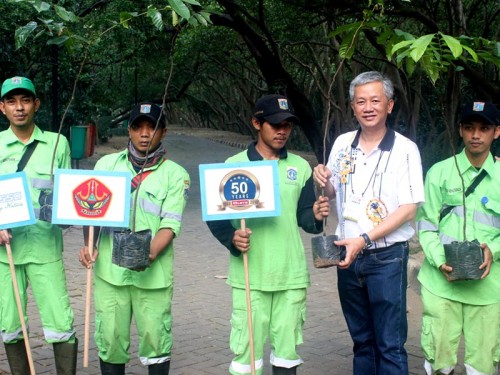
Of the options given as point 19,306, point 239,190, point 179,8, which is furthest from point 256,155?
point 19,306

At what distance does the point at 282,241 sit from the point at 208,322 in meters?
2.73

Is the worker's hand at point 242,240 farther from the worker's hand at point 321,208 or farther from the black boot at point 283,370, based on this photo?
the black boot at point 283,370

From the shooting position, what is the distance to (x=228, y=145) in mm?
34812

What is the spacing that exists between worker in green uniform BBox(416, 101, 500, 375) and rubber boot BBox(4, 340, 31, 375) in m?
2.47

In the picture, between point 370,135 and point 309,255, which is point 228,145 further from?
point 370,135

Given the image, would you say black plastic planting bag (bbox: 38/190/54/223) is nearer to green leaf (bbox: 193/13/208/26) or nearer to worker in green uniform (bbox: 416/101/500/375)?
green leaf (bbox: 193/13/208/26)

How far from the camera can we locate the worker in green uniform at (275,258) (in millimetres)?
4539

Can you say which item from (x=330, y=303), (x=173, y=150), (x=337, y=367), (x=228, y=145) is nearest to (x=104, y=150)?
(x=173, y=150)

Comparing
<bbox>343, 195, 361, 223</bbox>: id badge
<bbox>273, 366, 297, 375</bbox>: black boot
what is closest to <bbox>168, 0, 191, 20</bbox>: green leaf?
<bbox>343, 195, 361, 223</bbox>: id badge

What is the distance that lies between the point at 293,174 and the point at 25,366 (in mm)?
2095

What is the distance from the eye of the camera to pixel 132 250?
4.39 meters

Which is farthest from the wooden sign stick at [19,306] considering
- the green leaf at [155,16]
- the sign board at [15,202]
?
the green leaf at [155,16]

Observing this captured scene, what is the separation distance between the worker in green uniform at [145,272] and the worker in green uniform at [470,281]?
150 cm

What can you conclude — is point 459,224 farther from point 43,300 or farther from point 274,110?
point 43,300
